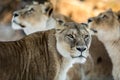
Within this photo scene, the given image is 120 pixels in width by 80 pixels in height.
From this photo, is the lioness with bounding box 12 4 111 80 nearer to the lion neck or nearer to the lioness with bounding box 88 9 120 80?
the lioness with bounding box 88 9 120 80

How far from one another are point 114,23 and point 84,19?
5715 millimetres

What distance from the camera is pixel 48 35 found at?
18.1ft

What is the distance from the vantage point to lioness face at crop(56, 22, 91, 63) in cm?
522

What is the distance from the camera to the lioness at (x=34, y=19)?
6.95m

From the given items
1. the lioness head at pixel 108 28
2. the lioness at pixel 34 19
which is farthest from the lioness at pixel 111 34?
the lioness at pixel 34 19

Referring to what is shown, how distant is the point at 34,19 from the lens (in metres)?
7.09

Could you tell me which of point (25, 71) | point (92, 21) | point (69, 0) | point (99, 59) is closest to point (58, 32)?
point (25, 71)

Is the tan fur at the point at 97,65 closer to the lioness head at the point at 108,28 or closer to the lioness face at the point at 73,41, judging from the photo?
the lioness head at the point at 108,28

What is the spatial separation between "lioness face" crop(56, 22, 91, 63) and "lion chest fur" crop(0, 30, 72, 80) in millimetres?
115

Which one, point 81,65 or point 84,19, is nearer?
point 81,65

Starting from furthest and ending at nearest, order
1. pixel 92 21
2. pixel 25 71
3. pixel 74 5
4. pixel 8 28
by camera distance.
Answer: pixel 74 5
pixel 8 28
pixel 92 21
pixel 25 71

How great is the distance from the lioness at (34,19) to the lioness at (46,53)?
56.1 inches

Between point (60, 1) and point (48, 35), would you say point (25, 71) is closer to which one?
point (48, 35)

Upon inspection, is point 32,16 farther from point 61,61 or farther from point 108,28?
point 61,61
